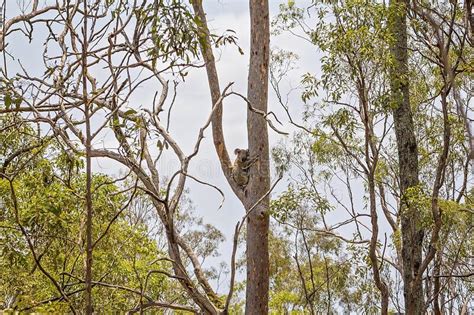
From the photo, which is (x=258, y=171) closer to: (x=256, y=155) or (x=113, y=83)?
(x=256, y=155)

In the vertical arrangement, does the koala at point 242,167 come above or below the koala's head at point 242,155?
below

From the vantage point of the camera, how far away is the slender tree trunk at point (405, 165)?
21.5 feet

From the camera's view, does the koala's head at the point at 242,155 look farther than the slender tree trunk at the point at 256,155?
Yes

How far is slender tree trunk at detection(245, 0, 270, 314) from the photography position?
5930 millimetres

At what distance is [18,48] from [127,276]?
3642 millimetres

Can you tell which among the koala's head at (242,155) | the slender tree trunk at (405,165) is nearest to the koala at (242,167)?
the koala's head at (242,155)

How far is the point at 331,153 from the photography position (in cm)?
916

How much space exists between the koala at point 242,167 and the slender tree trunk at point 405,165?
1546 millimetres

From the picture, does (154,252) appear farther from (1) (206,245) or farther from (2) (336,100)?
(1) (206,245)

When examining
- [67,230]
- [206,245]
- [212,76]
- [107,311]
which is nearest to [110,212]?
[67,230]

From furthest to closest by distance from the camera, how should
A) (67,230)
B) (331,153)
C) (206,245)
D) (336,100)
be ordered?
(206,245) → (331,153) → (336,100) → (67,230)

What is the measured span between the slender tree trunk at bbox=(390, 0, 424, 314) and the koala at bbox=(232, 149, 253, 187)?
60.9 inches

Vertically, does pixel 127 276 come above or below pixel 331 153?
below

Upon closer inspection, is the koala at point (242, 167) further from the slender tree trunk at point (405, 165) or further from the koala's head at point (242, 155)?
the slender tree trunk at point (405, 165)
